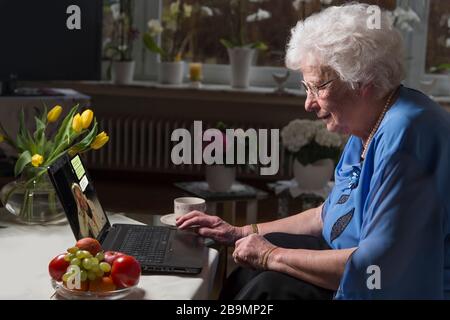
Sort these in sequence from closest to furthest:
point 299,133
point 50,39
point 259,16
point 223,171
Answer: point 223,171 → point 299,133 → point 50,39 → point 259,16

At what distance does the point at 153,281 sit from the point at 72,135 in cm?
58

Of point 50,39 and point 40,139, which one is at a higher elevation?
point 50,39

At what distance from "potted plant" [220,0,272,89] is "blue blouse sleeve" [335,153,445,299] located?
3.31 m

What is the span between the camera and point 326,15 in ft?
5.65

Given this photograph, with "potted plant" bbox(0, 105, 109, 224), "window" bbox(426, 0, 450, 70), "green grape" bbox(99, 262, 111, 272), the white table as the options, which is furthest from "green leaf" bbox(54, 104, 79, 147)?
"window" bbox(426, 0, 450, 70)

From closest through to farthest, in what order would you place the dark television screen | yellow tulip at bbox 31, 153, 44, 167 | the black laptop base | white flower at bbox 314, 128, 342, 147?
the black laptop base < yellow tulip at bbox 31, 153, 44, 167 < white flower at bbox 314, 128, 342, 147 < the dark television screen

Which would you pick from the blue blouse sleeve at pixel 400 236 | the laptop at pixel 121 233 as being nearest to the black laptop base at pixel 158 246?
the laptop at pixel 121 233

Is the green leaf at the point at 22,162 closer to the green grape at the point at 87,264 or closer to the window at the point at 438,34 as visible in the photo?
the green grape at the point at 87,264

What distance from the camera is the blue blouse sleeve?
1.50m

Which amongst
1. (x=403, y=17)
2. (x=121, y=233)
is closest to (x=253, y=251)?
(x=121, y=233)

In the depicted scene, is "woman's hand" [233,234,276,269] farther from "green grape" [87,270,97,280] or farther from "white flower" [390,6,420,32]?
"white flower" [390,6,420,32]

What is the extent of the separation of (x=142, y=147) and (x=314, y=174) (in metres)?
2.01

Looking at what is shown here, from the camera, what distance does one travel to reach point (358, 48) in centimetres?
164

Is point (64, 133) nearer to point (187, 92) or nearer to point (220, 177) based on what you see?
point (220, 177)
